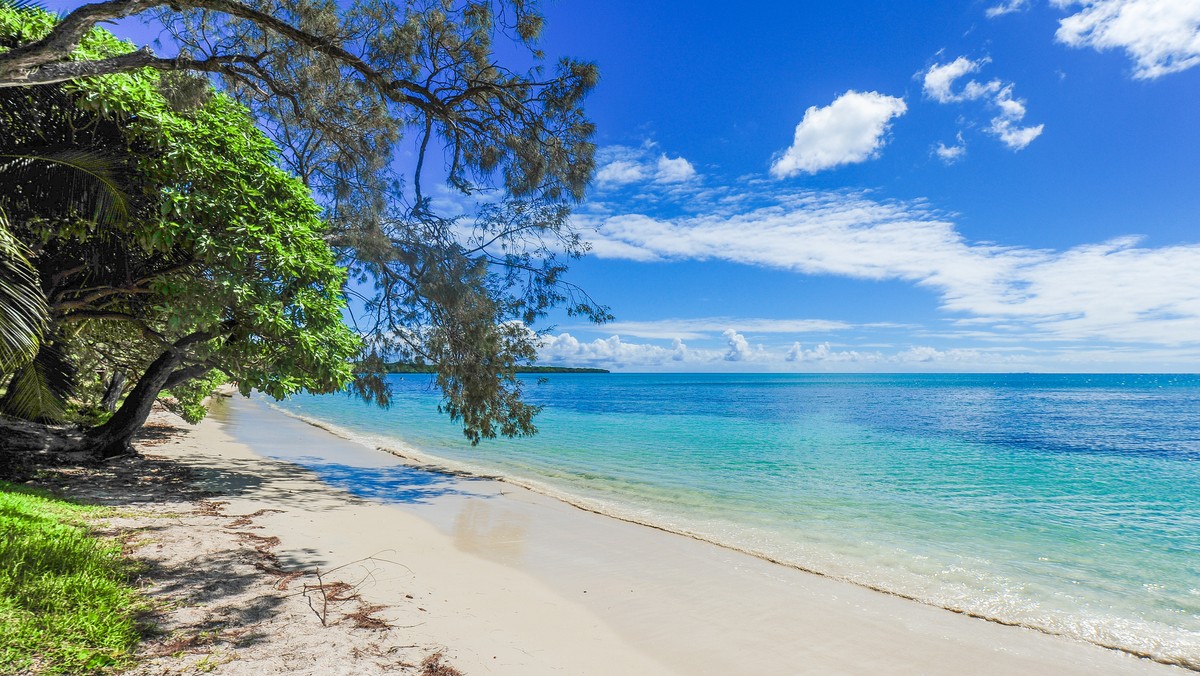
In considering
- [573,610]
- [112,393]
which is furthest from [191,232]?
[112,393]

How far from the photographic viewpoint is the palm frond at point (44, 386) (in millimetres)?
8352

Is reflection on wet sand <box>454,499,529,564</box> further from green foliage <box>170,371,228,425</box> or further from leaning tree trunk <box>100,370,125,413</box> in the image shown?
leaning tree trunk <box>100,370,125,413</box>

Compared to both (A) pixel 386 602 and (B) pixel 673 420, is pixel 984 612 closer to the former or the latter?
(A) pixel 386 602

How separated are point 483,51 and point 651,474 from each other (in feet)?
36.3

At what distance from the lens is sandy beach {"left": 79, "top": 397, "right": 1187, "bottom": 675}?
13.4ft

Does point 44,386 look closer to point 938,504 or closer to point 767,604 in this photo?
point 767,604

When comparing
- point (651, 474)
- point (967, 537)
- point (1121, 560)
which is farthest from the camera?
point (651, 474)

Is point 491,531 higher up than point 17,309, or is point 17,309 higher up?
point 17,309

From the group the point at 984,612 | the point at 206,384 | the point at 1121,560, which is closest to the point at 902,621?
the point at 984,612

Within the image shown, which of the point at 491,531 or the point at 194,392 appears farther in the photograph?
the point at 194,392

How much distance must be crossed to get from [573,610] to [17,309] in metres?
5.20

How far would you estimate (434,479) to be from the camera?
12.8 meters

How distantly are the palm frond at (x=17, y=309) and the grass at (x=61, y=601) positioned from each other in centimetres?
153

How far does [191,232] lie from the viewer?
7008mm
